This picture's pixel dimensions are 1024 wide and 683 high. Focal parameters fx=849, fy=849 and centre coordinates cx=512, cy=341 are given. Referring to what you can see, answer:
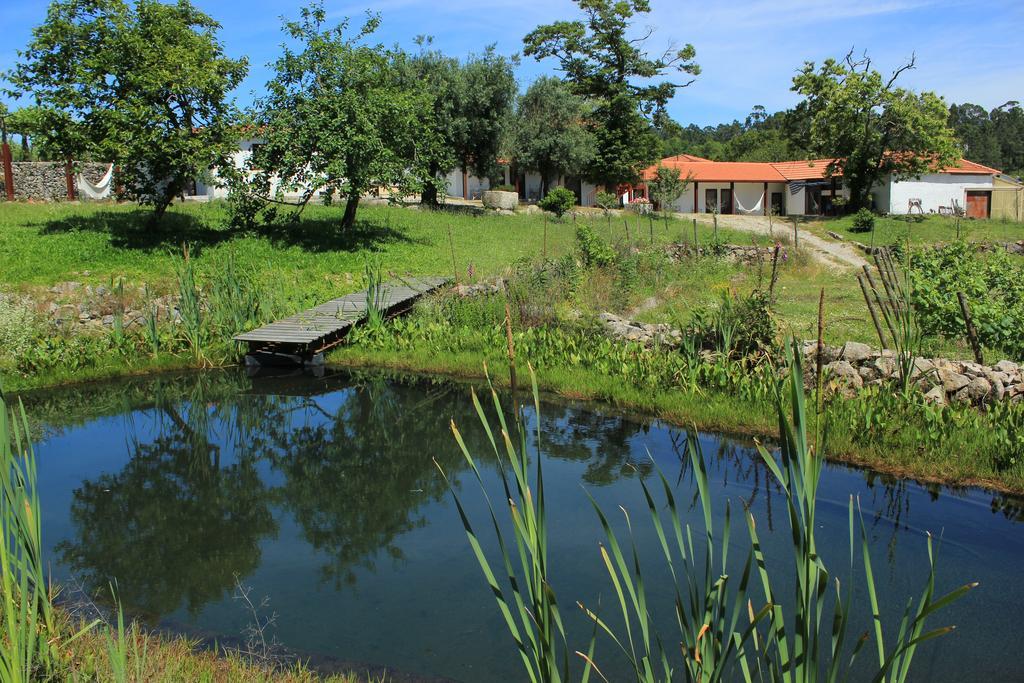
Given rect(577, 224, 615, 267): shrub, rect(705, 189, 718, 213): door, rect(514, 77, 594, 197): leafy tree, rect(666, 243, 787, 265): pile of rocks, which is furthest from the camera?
rect(705, 189, 718, 213): door

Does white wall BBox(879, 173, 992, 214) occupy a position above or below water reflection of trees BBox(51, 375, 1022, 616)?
above

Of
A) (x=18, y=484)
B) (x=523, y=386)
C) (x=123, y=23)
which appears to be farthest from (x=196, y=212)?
(x=18, y=484)

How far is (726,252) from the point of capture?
19312mm

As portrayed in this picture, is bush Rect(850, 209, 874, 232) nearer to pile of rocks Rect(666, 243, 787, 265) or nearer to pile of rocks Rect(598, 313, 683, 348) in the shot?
pile of rocks Rect(666, 243, 787, 265)

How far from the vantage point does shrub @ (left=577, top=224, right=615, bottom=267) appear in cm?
A: 1423

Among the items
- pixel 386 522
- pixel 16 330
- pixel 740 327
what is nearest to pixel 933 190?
pixel 740 327

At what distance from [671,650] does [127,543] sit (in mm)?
3932

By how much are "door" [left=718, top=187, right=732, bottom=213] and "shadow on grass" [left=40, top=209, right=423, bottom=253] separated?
27457 millimetres

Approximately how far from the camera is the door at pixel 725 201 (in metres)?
43.4


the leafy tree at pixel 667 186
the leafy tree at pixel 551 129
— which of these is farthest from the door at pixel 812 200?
the leafy tree at pixel 551 129

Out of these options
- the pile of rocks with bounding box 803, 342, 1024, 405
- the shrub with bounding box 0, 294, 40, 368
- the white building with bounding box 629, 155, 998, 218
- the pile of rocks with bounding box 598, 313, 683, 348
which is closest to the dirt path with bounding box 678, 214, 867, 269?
the white building with bounding box 629, 155, 998, 218

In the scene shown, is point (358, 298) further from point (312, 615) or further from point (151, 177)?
point (312, 615)

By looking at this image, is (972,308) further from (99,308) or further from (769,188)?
(769,188)

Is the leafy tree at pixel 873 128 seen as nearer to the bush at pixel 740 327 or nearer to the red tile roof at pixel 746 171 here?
the red tile roof at pixel 746 171
